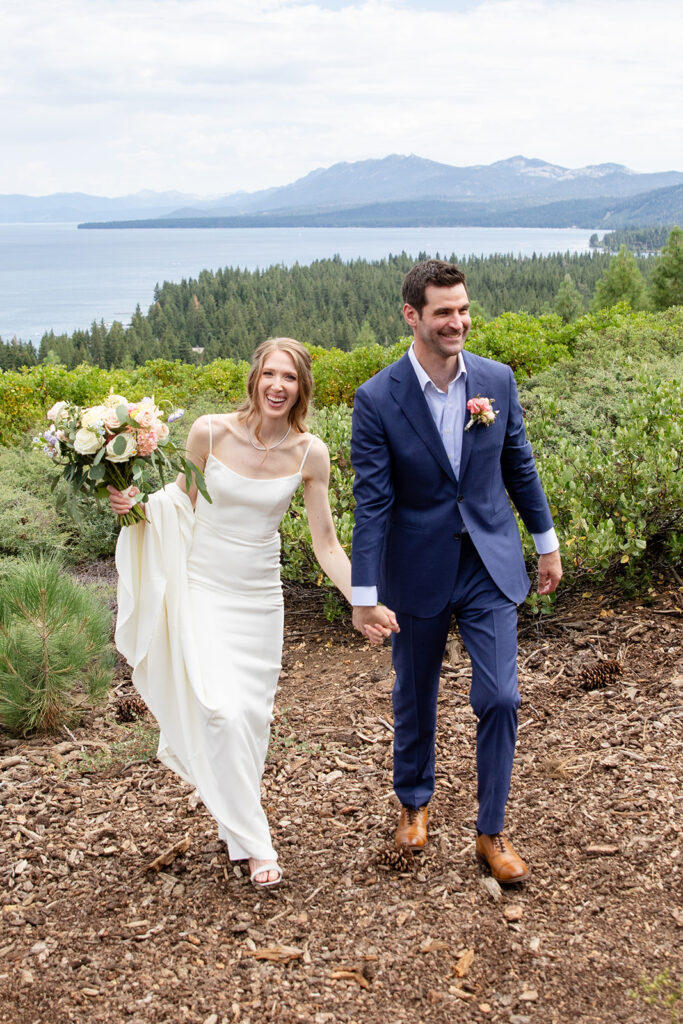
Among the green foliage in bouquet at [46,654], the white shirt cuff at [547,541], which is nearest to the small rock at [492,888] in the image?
the white shirt cuff at [547,541]

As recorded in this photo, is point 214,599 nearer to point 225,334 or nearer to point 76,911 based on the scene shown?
point 76,911

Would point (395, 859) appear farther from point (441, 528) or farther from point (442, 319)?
point (442, 319)

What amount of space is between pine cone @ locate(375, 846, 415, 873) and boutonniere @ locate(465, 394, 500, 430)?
178 cm

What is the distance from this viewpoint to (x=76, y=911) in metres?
3.58

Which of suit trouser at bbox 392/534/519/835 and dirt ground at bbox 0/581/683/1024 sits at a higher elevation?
suit trouser at bbox 392/534/519/835

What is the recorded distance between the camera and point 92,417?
3809 mm

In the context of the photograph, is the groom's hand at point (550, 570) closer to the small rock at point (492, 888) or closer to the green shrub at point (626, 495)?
the small rock at point (492, 888)

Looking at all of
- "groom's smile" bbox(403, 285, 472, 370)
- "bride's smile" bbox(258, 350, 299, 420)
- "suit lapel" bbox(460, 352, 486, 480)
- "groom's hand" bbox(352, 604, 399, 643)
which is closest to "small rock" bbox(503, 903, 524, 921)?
"groom's hand" bbox(352, 604, 399, 643)

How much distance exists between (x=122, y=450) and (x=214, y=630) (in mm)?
877

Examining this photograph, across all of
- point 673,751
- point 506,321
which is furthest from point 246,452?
point 506,321

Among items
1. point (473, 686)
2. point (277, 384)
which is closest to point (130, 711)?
point (277, 384)

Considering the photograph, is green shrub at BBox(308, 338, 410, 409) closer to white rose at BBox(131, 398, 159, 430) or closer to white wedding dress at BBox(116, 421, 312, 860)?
white wedding dress at BBox(116, 421, 312, 860)

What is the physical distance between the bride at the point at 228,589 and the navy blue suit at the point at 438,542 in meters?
0.24

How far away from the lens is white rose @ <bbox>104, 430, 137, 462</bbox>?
377 cm
